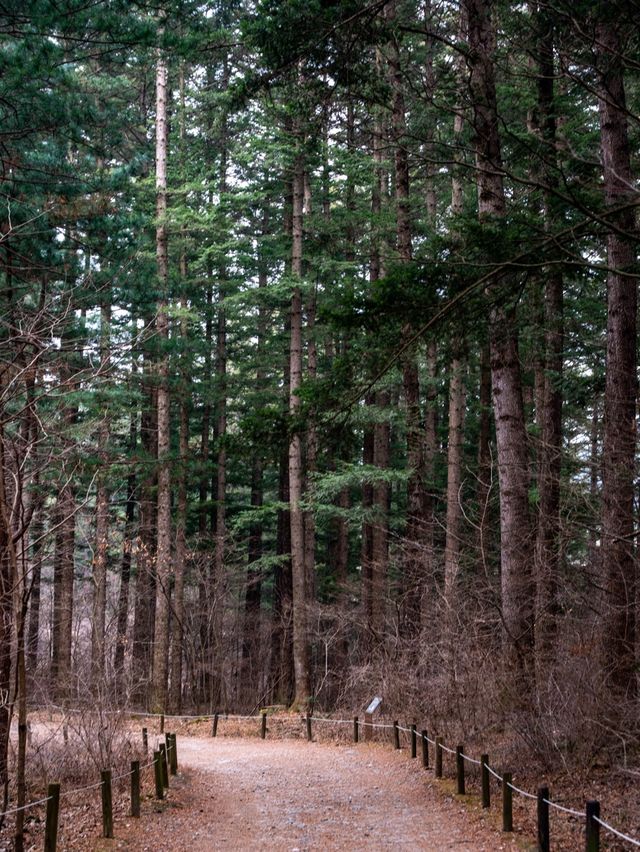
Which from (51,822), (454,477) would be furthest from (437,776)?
(454,477)

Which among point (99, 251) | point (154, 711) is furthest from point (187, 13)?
point (154, 711)

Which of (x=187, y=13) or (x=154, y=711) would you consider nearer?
(x=187, y=13)

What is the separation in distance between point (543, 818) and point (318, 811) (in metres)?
4.08

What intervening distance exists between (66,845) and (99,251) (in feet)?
35.5

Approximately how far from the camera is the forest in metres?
9.03

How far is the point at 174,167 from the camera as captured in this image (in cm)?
2711

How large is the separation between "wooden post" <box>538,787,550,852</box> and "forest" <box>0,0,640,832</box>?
2.00 metres

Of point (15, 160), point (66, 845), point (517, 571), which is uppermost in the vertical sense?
point (15, 160)

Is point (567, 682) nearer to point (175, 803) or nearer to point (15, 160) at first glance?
point (175, 803)

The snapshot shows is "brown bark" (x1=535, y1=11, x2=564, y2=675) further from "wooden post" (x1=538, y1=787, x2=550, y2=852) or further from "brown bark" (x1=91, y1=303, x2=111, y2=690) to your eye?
"brown bark" (x1=91, y1=303, x2=111, y2=690)

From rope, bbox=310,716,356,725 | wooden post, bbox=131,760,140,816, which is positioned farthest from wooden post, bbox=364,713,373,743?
wooden post, bbox=131,760,140,816

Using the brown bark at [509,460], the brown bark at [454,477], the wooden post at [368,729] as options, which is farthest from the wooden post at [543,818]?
the wooden post at [368,729]

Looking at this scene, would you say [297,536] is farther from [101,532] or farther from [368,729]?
[368,729]

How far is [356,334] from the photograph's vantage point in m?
10.3
